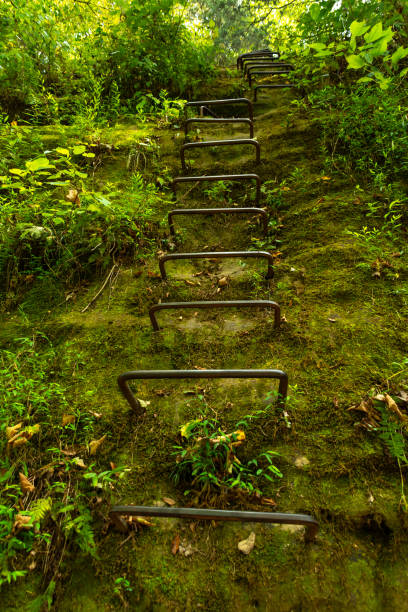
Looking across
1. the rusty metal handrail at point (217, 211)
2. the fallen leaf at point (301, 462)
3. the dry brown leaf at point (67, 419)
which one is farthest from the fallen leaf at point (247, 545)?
the rusty metal handrail at point (217, 211)

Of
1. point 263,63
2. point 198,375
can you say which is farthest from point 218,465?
point 263,63

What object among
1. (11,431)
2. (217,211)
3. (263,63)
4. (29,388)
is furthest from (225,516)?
(263,63)

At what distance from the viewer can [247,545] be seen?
1519mm

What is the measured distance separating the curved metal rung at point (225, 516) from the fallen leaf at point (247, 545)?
26 centimetres

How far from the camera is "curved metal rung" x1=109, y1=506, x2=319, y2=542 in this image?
1.32m

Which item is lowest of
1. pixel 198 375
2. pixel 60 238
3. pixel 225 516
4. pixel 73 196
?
pixel 225 516

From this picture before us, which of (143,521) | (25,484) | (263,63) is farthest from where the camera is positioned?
(263,63)

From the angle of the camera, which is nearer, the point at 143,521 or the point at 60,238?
the point at 143,521

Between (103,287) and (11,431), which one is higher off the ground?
(103,287)

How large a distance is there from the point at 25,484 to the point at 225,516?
3.89ft

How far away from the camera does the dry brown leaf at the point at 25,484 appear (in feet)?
5.70

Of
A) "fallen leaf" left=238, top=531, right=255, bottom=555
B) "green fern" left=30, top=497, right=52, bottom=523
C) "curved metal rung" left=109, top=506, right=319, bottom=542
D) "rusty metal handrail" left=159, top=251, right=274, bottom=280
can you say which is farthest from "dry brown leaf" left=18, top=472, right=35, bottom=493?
"rusty metal handrail" left=159, top=251, right=274, bottom=280

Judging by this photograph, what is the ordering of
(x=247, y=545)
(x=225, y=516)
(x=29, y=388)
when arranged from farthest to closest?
(x=29, y=388) < (x=247, y=545) < (x=225, y=516)

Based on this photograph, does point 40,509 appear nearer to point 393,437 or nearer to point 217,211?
point 393,437
